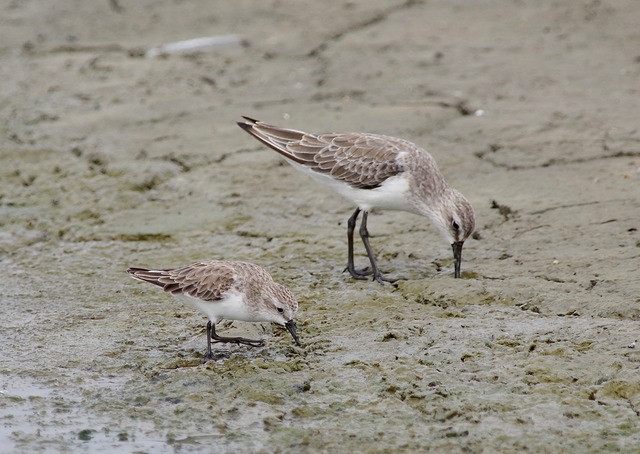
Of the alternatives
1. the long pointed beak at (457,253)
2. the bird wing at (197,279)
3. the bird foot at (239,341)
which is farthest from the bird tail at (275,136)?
the bird foot at (239,341)

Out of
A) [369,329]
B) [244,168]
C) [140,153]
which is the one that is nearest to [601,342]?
[369,329]

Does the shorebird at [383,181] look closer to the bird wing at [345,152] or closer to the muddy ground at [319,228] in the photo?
the bird wing at [345,152]

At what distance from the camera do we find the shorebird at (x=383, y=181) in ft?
25.4

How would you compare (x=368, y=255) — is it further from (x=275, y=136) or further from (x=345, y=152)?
(x=275, y=136)

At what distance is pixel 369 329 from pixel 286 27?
25.5 feet

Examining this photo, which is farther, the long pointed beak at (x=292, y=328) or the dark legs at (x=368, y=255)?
the dark legs at (x=368, y=255)

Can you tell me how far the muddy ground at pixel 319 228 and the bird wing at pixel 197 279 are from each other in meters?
0.43

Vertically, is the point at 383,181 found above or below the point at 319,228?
above

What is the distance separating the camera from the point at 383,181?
795cm

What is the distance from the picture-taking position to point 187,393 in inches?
244

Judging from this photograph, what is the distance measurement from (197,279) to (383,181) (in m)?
1.94

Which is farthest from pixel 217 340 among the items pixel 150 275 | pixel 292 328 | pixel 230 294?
pixel 150 275

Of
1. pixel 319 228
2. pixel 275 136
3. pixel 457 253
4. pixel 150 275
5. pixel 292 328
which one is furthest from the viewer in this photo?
pixel 319 228

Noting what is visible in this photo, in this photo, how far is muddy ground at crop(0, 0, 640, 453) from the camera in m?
5.92
